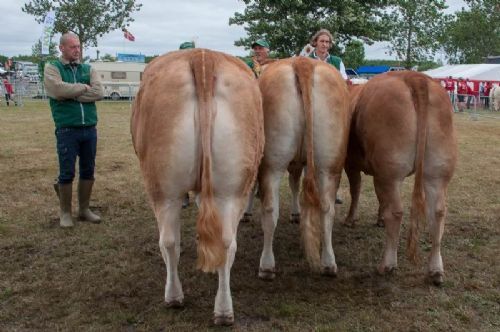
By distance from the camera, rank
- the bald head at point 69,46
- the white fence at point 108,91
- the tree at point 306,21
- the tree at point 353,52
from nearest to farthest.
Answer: the bald head at point 69,46 < the tree at point 306,21 < the tree at point 353,52 < the white fence at point 108,91

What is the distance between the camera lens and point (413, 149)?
4.07 metres

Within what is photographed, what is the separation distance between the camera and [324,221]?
14.0 feet

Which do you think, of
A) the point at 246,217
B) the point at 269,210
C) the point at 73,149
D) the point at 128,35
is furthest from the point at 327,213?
the point at 128,35

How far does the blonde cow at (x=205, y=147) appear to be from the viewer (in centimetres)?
323

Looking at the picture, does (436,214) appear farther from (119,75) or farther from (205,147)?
(119,75)

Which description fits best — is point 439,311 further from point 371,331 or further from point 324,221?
point 324,221

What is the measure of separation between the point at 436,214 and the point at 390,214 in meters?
0.39

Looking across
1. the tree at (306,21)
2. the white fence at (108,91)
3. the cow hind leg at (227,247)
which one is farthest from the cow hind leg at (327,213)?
the white fence at (108,91)

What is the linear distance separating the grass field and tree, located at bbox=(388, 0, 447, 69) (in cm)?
3797

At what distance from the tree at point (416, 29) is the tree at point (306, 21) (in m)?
17.0

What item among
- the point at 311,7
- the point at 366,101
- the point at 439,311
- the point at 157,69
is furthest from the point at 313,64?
the point at 311,7

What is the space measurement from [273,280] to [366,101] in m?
1.87

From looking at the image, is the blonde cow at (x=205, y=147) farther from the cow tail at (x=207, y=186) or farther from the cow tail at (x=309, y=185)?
the cow tail at (x=309, y=185)

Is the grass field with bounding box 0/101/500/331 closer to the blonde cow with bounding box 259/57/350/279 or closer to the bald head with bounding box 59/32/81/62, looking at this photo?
the blonde cow with bounding box 259/57/350/279
